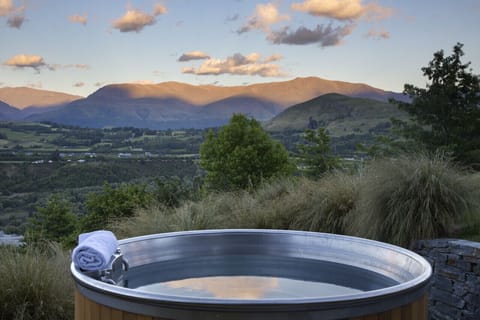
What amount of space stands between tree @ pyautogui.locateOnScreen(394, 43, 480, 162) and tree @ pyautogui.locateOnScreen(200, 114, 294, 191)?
4044mm

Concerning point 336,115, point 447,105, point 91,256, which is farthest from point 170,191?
point 336,115

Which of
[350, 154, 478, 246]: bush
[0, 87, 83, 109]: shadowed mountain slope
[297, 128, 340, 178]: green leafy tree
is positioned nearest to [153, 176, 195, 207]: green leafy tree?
[297, 128, 340, 178]: green leafy tree

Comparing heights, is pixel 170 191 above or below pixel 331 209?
below

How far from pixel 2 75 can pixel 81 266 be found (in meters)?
21.7

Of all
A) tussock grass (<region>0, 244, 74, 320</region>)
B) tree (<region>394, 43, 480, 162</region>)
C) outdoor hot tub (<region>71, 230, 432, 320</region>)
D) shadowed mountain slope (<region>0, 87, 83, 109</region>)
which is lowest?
tussock grass (<region>0, 244, 74, 320</region>)

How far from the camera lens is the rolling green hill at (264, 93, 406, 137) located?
1608 inches

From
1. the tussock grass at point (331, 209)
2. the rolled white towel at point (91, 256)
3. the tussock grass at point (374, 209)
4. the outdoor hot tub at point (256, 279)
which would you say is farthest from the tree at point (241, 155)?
the rolled white towel at point (91, 256)

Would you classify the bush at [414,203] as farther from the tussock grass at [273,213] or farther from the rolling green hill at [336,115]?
the rolling green hill at [336,115]

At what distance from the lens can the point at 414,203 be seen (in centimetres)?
566

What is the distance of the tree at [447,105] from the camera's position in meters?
14.1

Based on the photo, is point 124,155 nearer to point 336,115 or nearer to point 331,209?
point 336,115

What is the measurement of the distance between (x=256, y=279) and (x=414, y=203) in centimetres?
311

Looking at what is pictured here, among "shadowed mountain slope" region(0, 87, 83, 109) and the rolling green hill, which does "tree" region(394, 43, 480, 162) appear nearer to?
"shadowed mountain slope" region(0, 87, 83, 109)

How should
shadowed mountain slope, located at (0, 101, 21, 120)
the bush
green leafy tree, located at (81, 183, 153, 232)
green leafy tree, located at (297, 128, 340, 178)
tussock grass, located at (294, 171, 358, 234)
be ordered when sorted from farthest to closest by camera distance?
1. shadowed mountain slope, located at (0, 101, 21, 120)
2. green leafy tree, located at (297, 128, 340, 178)
3. green leafy tree, located at (81, 183, 153, 232)
4. tussock grass, located at (294, 171, 358, 234)
5. the bush
